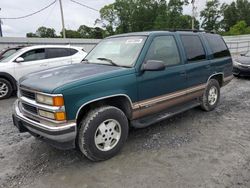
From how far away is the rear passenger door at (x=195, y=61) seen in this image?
4762mm

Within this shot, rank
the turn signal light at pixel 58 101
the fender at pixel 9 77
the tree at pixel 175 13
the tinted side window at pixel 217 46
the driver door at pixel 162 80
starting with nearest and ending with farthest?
the turn signal light at pixel 58 101
the driver door at pixel 162 80
the tinted side window at pixel 217 46
the fender at pixel 9 77
the tree at pixel 175 13

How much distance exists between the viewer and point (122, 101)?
12.3 ft

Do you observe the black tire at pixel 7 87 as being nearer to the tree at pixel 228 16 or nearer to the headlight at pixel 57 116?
the headlight at pixel 57 116

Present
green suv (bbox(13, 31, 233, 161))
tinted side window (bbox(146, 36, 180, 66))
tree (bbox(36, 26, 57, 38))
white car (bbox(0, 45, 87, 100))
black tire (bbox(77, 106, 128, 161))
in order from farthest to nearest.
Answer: tree (bbox(36, 26, 57, 38)) → white car (bbox(0, 45, 87, 100)) → tinted side window (bbox(146, 36, 180, 66)) → black tire (bbox(77, 106, 128, 161)) → green suv (bbox(13, 31, 233, 161))

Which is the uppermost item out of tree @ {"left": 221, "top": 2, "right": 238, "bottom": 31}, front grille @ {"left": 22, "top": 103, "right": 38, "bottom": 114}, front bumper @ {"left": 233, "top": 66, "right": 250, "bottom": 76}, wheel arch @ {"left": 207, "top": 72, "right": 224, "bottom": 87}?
tree @ {"left": 221, "top": 2, "right": 238, "bottom": 31}

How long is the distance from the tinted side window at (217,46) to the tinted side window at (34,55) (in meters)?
5.47

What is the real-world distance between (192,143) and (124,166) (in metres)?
1.34

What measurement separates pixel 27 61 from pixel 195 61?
220 inches

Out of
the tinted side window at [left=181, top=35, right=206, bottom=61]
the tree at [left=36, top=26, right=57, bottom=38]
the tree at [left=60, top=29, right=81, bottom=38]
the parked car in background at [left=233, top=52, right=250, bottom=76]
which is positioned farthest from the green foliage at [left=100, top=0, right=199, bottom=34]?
the tinted side window at [left=181, top=35, right=206, bottom=61]

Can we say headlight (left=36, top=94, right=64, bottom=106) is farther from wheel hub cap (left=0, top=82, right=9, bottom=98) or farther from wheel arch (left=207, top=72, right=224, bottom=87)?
wheel hub cap (left=0, top=82, right=9, bottom=98)

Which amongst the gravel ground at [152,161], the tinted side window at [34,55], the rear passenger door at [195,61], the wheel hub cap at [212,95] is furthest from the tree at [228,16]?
the gravel ground at [152,161]

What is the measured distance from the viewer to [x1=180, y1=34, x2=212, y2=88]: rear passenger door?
476cm

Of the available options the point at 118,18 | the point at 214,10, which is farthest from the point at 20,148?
the point at 214,10

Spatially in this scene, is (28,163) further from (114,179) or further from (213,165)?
(213,165)
